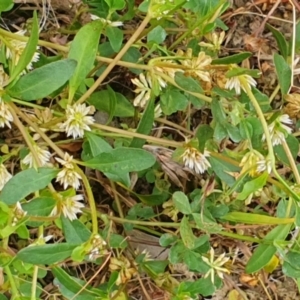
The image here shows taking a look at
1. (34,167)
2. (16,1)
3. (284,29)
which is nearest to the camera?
(34,167)

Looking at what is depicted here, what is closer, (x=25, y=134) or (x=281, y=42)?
(x=25, y=134)

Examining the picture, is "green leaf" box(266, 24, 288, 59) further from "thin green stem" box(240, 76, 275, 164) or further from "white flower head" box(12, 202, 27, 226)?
"white flower head" box(12, 202, 27, 226)

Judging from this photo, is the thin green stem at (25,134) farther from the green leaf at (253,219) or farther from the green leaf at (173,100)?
the green leaf at (253,219)

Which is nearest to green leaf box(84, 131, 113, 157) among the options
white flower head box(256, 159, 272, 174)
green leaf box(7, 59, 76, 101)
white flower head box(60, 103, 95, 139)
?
white flower head box(60, 103, 95, 139)

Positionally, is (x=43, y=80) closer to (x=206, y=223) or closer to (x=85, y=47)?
(x=85, y=47)

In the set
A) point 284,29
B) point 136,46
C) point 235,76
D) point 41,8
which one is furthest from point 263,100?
point 41,8

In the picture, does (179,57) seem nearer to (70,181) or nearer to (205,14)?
(205,14)

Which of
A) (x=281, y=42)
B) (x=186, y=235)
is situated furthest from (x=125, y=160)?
(x=281, y=42)
